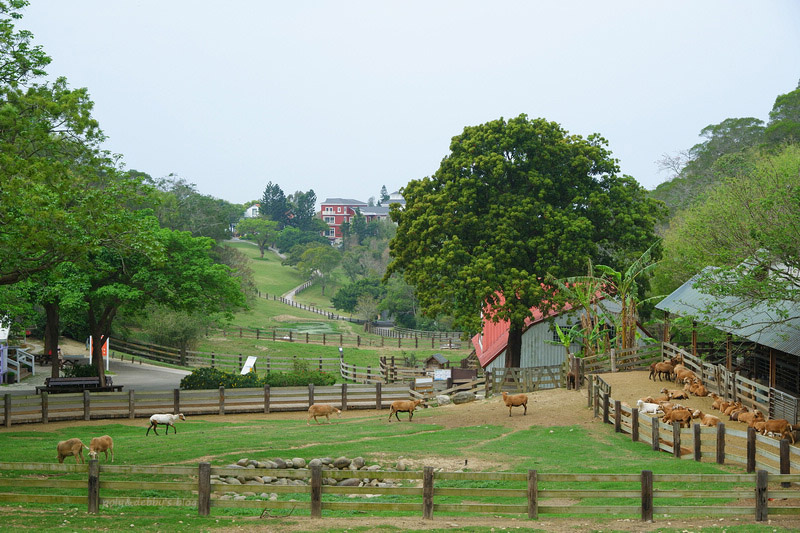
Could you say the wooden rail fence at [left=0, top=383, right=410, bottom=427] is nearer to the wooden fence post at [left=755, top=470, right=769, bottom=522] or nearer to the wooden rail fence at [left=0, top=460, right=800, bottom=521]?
the wooden rail fence at [left=0, top=460, right=800, bottom=521]

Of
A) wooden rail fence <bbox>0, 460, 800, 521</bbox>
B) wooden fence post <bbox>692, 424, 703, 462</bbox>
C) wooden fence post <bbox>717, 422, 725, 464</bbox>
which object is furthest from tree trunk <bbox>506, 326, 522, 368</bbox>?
wooden rail fence <bbox>0, 460, 800, 521</bbox>

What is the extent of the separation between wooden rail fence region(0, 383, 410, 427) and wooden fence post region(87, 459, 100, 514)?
1709cm

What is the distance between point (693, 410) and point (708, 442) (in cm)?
366

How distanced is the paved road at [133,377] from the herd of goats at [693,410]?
22945 mm

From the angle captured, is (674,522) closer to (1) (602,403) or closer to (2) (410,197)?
(1) (602,403)

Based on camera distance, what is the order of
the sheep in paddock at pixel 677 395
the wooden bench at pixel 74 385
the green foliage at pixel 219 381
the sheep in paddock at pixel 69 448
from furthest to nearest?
the green foliage at pixel 219 381
the wooden bench at pixel 74 385
the sheep in paddock at pixel 677 395
the sheep in paddock at pixel 69 448

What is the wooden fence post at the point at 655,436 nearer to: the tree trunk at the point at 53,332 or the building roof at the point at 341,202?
the tree trunk at the point at 53,332

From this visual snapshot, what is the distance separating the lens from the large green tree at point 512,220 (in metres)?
32.8

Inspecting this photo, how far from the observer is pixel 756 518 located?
39.5 ft

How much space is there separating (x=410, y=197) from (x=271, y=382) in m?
11.2

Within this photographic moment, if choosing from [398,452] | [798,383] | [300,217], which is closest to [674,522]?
[398,452]

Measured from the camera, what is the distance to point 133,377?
1628 inches

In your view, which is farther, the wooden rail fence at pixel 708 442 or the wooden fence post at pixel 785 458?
the wooden rail fence at pixel 708 442

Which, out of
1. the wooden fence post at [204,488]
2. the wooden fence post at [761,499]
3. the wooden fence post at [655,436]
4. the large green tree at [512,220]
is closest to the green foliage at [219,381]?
the large green tree at [512,220]
